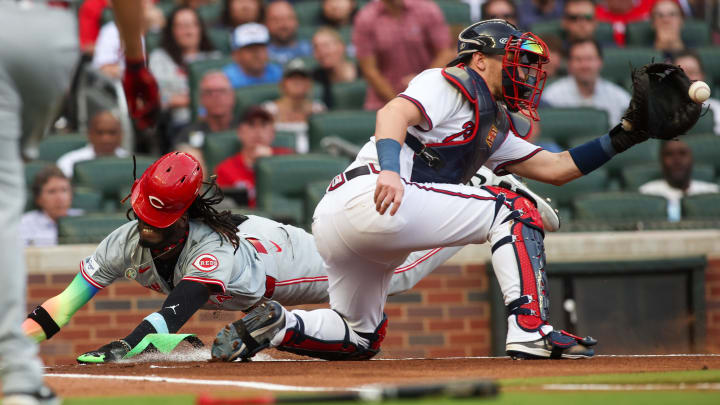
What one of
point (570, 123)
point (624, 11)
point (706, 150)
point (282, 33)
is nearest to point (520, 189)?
point (570, 123)

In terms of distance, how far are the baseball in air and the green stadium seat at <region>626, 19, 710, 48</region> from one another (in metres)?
6.33

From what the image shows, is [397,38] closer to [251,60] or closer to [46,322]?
[251,60]

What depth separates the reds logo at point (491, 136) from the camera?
4.74 metres

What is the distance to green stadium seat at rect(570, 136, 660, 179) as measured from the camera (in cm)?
848

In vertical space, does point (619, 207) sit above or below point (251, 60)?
below

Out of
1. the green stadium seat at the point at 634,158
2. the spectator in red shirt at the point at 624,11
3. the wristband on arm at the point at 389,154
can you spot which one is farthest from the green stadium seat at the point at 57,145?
the spectator in red shirt at the point at 624,11

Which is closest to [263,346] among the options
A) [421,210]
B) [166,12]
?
[421,210]

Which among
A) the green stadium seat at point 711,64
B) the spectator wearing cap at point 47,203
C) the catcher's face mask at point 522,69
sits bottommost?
the spectator wearing cap at point 47,203

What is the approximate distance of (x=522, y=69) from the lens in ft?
15.4

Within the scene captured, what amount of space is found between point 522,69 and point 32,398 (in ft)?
8.86

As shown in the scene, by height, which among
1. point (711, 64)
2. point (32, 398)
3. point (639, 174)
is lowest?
point (32, 398)

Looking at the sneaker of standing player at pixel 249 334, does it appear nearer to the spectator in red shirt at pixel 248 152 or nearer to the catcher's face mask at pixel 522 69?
the catcher's face mask at pixel 522 69

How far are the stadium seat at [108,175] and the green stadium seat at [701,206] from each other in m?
3.82

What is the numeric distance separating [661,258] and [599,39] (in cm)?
438
